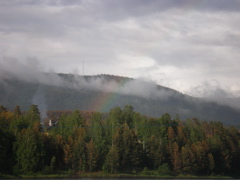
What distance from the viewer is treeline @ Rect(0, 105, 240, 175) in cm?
7275

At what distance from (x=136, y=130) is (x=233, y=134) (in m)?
37.4

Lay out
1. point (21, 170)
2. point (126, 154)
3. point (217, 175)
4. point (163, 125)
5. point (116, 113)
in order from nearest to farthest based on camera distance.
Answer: point (21, 170) < point (126, 154) < point (217, 175) < point (163, 125) < point (116, 113)

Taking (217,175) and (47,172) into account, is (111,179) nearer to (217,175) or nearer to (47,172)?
A: (47,172)

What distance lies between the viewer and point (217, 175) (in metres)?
90.8

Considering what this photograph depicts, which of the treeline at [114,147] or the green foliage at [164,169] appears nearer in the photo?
the treeline at [114,147]

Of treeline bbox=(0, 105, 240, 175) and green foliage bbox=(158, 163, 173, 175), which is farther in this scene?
green foliage bbox=(158, 163, 173, 175)

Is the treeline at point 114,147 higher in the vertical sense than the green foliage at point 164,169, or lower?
higher

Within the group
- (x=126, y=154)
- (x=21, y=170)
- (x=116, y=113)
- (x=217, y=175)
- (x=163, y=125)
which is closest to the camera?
(x=21, y=170)

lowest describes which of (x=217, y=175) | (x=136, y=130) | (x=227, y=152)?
(x=217, y=175)

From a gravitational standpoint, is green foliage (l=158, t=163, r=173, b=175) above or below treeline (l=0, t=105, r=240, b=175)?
below

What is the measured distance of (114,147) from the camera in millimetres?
82188

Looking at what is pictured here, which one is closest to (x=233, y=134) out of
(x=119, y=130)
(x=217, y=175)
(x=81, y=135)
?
(x=217, y=175)

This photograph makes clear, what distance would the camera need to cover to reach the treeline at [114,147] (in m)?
72.8

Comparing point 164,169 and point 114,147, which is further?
point 164,169
